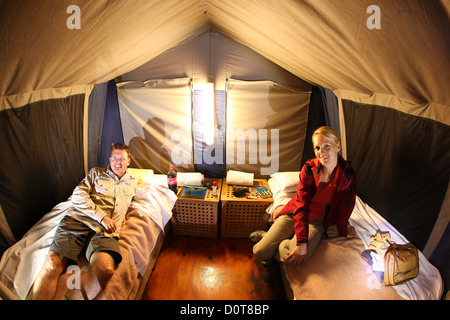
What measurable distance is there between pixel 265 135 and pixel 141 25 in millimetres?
1847

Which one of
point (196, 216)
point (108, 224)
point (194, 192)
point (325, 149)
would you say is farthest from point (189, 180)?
point (325, 149)

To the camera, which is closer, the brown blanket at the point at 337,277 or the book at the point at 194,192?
the brown blanket at the point at 337,277

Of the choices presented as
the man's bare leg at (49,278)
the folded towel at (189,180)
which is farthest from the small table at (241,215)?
the man's bare leg at (49,278)

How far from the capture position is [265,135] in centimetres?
275

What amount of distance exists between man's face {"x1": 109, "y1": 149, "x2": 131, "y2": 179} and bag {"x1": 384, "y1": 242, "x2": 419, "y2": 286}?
2.18m

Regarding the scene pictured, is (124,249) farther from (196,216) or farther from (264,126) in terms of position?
(264,126)

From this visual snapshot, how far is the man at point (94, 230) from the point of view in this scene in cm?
127

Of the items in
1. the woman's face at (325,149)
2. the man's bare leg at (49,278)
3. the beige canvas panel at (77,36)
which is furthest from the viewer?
the woman's face at (325,149)

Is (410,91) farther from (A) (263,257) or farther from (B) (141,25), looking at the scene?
(B) (141,25)

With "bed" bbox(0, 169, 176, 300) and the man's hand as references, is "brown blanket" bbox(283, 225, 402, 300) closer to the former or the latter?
"bed" bbox(0, 169, 176, 300)

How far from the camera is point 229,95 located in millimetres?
2584

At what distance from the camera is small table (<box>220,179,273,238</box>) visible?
2.30 metres

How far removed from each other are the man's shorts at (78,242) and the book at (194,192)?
844 millimetres

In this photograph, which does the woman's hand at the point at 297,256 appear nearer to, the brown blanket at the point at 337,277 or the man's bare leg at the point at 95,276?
the brown blanket at the point at 337,277
